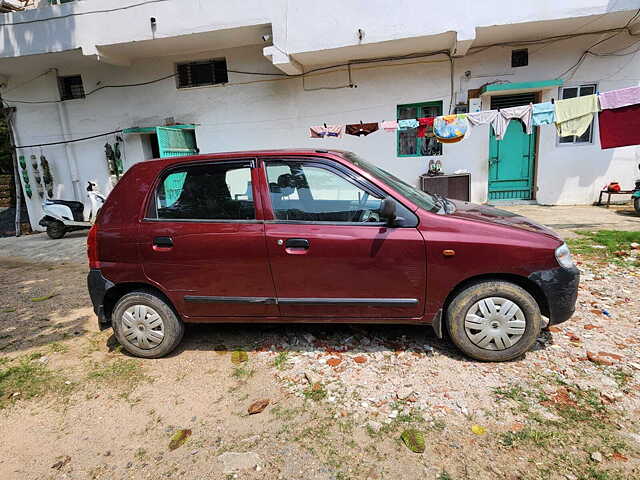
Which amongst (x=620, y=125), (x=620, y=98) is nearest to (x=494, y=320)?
(x=620, y=98)

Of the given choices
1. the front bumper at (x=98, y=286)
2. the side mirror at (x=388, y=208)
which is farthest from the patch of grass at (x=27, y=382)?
the side mirror at (x=388, y=208)

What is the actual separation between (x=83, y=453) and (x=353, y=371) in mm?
1842

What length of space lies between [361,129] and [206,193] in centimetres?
609

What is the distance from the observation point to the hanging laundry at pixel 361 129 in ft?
27.3

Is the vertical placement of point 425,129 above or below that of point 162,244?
above

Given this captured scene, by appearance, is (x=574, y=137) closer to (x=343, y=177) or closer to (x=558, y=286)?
(x=558, y=286)

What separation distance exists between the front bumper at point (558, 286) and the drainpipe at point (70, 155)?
470 inches

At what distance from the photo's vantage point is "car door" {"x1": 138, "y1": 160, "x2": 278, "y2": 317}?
2916 mm

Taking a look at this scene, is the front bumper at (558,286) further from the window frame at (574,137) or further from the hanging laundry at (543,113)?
the window frame at (574,137)

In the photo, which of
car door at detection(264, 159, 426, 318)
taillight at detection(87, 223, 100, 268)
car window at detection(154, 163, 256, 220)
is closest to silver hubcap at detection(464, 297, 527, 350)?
car door at detection(264, 159, 426, 318)

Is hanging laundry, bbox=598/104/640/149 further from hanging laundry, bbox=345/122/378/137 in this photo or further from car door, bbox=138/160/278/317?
car door, bbox=138/160/278/317

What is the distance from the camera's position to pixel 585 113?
21.1ft

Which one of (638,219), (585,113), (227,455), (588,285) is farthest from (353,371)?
(638,219)

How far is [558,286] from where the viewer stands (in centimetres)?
269
